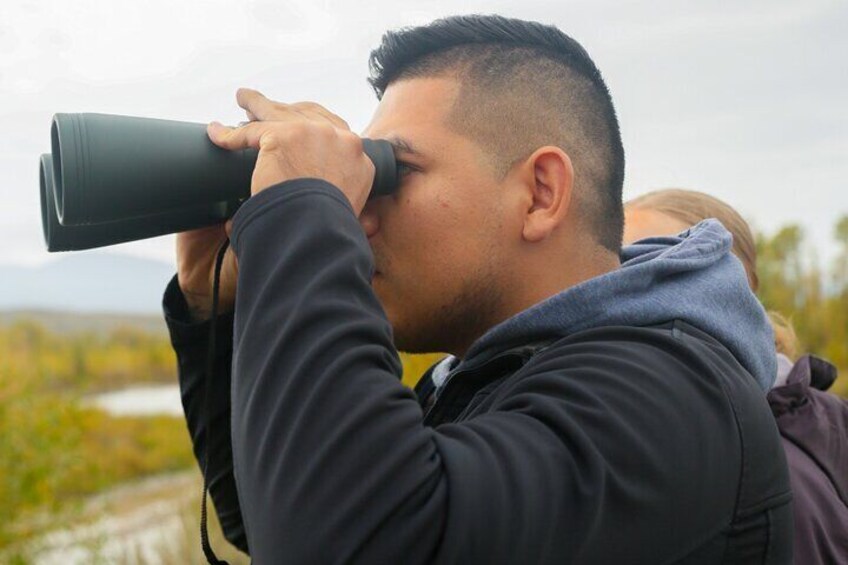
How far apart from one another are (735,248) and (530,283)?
1.27 metres

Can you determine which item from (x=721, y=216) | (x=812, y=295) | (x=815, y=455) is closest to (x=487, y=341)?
(x=815, y=455)

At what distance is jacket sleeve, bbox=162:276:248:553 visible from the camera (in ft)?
5.86

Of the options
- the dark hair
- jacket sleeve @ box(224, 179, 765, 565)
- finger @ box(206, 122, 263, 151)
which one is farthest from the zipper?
finger @ box(206, 122, 263, 151)

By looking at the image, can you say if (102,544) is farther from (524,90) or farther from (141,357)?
(141,357)

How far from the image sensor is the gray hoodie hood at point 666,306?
1.36 meters

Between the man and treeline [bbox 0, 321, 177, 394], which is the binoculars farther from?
treeline [bbox 0, 321, 177, 394]

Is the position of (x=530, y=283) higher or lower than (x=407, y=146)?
lower

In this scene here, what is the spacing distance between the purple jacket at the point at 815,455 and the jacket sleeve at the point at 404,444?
49cm

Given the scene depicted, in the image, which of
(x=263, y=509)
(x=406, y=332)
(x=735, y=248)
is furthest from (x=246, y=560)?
(x=263, y=509)

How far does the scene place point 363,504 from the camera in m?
1.09

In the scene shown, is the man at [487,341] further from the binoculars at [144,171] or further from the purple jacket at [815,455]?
the purple jacket at [815,455]

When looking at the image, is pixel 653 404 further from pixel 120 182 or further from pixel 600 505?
pixel 120 182

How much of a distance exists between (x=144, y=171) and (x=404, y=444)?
47 cm

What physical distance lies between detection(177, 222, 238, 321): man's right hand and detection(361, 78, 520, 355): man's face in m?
0.35
